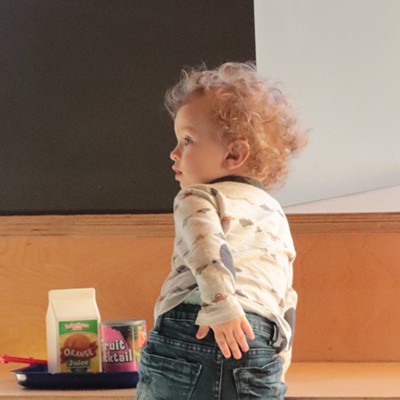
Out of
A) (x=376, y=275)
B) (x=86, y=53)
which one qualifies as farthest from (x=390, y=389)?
(x=86, y=53)

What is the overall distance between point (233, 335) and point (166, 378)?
161mm

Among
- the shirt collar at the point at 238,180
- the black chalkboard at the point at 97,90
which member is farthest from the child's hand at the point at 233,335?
the black chalkboard at the point at 97,90

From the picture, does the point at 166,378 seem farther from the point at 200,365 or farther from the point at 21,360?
the point at 21,360

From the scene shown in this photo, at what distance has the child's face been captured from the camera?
193 centimetres

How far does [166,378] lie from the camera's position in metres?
1.79

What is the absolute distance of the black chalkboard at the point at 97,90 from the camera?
2555mm

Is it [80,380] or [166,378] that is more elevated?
[80,380]

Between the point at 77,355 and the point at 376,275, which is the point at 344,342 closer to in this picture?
the point at 376,275

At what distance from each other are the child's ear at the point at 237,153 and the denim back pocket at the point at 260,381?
34 centimetres

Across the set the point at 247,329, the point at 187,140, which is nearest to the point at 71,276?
the point at 187,140

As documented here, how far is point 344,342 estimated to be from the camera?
2.41 m

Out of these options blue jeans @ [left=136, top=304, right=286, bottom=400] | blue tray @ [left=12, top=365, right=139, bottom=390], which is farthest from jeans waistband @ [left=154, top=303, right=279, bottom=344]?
blue tray @ [left=12, top=365, right=139, bottom=390]

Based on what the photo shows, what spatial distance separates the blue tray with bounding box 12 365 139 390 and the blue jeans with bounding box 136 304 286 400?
0.38 metres

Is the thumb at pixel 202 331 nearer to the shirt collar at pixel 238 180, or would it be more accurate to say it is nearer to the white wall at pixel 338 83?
the shirt collar at pixel 238 180
